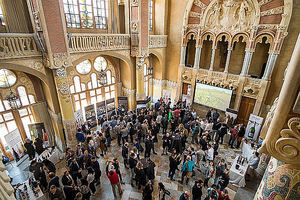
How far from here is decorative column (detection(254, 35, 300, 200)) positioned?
1.48 meters

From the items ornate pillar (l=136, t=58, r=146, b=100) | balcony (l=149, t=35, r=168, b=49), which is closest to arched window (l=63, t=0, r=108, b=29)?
ornate pillar (l=136, t=58, r=146, b=100)

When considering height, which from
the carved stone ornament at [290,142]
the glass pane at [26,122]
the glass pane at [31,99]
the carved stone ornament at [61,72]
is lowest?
the glass pane at [26,122]

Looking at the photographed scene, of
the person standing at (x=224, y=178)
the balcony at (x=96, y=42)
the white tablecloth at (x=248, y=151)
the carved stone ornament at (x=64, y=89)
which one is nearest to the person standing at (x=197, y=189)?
the person standing at (x=224, y=178)

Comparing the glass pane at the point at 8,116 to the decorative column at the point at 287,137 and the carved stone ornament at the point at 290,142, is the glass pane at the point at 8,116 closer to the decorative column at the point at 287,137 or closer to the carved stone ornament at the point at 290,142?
the decorative column at the point at 287,137

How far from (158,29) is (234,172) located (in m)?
12.3

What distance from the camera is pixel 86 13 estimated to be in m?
10.4

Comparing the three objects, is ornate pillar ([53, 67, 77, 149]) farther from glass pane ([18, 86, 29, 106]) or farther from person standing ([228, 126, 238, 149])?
person standing ([228, 126, 238, 149])

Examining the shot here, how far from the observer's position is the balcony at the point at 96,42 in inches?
337

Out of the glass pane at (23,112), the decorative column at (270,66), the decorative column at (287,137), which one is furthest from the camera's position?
the decorative column at (270,66)

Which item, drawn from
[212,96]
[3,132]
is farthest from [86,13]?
[212,96]

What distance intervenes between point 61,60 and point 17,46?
1.70m

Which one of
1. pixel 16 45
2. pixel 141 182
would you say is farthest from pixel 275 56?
pixel 16 45

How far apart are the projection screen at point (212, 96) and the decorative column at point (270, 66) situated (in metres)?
2.43

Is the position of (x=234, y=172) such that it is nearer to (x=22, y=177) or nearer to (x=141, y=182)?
(x=141, y=182)
